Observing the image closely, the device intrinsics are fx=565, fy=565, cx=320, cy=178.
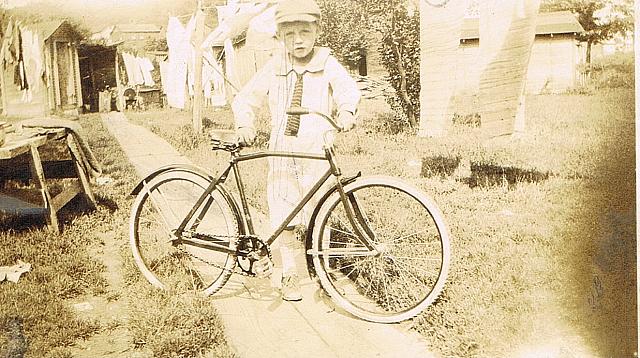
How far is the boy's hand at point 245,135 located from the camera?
300cm

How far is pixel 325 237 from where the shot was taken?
10.1ft

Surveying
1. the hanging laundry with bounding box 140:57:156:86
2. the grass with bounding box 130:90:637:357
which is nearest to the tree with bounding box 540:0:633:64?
the grass with bounding box 130:90:637:357

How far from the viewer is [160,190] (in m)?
3.28

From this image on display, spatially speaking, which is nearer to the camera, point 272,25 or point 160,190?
point 272,25

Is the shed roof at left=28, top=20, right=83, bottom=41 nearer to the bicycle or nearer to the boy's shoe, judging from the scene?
the bicycle

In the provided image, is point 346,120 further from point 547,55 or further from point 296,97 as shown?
point 547,55

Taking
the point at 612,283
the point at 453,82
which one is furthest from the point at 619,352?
the point at 453,82

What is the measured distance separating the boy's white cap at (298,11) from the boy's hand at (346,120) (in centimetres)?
52

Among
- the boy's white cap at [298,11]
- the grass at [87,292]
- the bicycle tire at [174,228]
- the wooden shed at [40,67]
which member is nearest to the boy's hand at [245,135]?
the bicycle tire at [174,228]

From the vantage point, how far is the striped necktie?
3.00m

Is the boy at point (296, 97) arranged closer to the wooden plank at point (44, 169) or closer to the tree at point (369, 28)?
the tree at point (369, 28)

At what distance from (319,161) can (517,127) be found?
1062 millimetres

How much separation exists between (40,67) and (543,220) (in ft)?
9.48

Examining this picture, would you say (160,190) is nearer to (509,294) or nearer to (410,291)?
(410,291)
